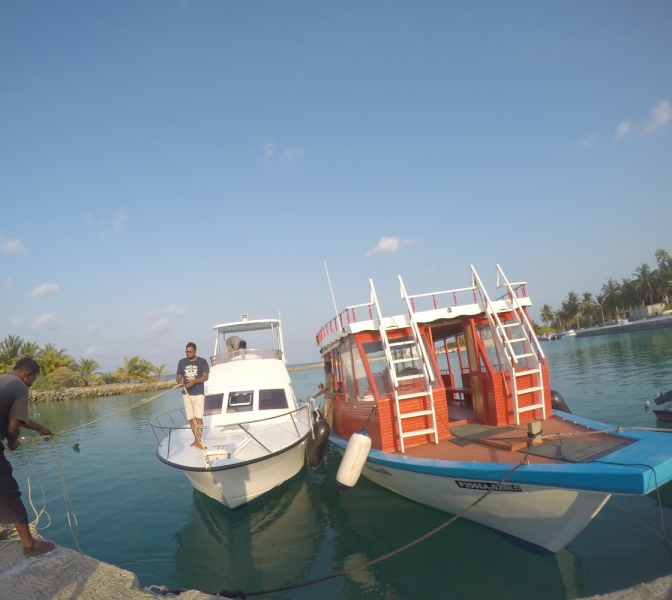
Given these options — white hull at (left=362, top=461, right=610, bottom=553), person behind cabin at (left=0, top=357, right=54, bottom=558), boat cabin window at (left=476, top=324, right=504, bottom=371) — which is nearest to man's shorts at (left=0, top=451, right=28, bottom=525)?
person behind cabin at (left=0, top=357, right=54, bottom=558)

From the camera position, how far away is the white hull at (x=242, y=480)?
8.30 m

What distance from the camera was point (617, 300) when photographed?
8219 cm

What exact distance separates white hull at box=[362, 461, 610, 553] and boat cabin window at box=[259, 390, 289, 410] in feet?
16.2

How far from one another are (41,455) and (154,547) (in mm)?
13249

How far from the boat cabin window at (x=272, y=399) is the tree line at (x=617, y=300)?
79929 mm

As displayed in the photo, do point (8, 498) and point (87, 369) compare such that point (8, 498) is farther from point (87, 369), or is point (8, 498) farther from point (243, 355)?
point (87, 369)

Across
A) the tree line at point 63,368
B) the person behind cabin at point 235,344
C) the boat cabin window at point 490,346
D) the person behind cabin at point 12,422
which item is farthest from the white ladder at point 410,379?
the tree line at point 63,368

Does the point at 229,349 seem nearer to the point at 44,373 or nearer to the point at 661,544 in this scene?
the point at 661,544

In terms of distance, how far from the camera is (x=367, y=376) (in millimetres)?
8281

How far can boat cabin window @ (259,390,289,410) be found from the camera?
11188mm

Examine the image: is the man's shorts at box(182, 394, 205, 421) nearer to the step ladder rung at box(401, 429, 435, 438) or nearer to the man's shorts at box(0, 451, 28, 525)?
the step ladder rung at box(401, 429, 435, 438)

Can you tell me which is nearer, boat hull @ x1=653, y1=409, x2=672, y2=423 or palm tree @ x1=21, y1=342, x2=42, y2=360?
boat hull @ x1=653, y1=409, x2=672, y2=423

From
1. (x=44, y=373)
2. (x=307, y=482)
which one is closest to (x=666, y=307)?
(x=307, y=482)

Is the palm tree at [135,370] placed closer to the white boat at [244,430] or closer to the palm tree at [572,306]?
the white boat at [244,430]
